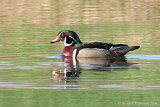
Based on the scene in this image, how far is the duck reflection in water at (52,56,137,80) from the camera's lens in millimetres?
13918

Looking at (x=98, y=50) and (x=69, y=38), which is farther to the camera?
(x=69, y=38)

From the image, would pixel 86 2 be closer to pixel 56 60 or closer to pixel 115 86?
pixel 56 60

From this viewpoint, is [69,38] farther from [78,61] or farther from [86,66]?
[86,66]

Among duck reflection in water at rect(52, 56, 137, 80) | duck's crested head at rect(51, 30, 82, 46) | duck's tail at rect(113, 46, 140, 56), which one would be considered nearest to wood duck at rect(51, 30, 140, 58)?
duck's tail at rect(113, 46, 140, 56)

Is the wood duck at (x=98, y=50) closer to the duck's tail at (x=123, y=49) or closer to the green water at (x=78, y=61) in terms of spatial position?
the duck's tail at (x=123, y=49)

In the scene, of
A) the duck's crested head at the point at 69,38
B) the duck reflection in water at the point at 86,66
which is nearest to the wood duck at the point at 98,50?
the duck reflection in water at the point at 86,66

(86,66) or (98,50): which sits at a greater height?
(86,66)

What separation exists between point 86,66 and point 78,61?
1.11m

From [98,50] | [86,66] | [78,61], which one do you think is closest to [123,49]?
[98,50]

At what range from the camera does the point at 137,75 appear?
44.4 feet

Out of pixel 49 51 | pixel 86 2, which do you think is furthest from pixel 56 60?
pixel 86 2

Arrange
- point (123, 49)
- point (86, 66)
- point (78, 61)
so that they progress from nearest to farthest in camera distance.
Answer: point (86, 66) < point (78, 61) < point (123, 49)

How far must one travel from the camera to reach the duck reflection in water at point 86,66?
13.9 meters

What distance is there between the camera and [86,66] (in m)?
15.2
